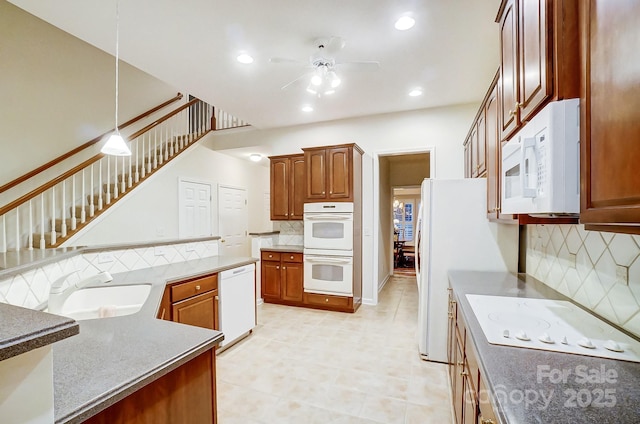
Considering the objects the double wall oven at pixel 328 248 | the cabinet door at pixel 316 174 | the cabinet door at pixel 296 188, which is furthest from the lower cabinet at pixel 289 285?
the cabinet door at pixel 316 174

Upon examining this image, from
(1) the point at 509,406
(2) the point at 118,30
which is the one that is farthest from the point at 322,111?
(1) the point at 509,406

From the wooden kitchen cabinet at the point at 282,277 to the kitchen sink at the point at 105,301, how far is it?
2.41m

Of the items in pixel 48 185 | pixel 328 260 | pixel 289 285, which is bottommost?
pixel 289 285

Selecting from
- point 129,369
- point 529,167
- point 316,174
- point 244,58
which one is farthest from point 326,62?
point 129,369

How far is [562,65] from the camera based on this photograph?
0.94 meters

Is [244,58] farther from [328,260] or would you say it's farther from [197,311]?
[328,260]

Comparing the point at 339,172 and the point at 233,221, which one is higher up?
the point at 339,172

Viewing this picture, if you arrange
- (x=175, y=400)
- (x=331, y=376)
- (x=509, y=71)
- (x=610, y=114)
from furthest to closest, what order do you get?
(x=331, y=376) → (x=509, y=71) → (x=175, y=400) → (x=610, y=114)

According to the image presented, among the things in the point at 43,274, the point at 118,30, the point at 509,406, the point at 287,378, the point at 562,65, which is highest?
the point at 118,30

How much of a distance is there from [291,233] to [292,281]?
958 millimetres

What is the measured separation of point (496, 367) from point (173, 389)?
109 centimetres

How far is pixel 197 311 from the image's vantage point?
244 cm

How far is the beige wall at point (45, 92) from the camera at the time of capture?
323 centimetres

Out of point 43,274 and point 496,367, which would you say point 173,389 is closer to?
point 496,367
